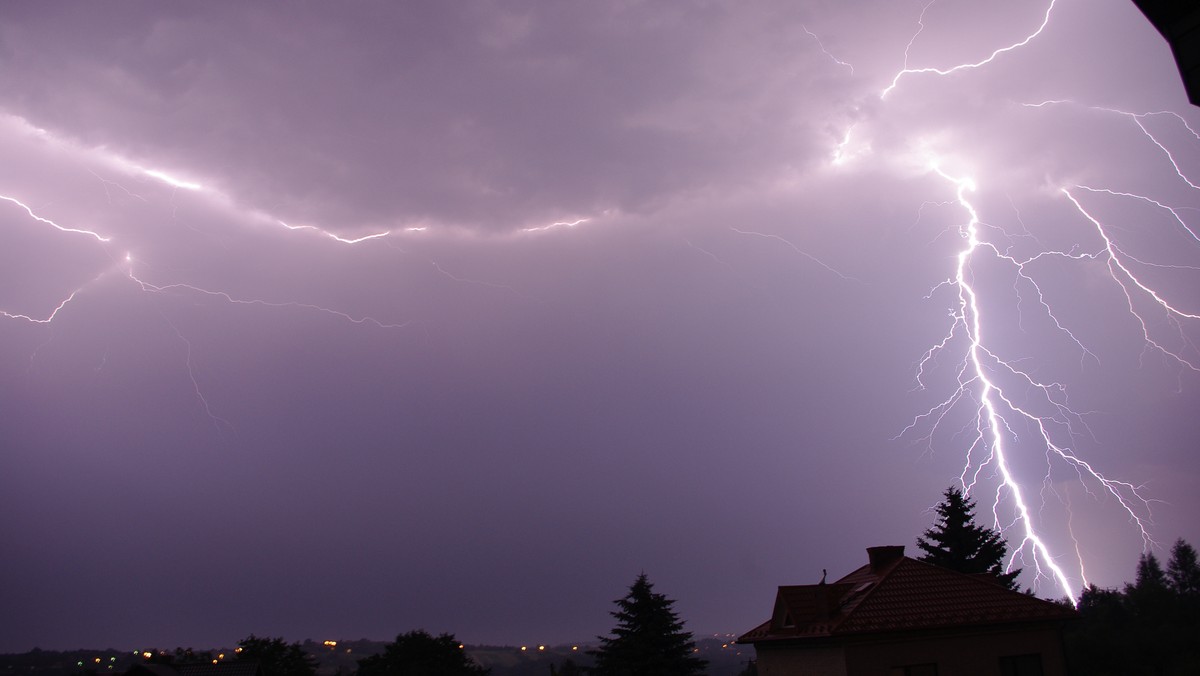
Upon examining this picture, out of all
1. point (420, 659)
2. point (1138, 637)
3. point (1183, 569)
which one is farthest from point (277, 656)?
point (1183, 569)

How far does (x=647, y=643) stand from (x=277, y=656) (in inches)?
1007

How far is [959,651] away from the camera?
16.2 metres

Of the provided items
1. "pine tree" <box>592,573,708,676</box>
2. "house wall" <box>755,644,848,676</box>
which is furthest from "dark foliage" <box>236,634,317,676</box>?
"house wall" <box>755,644,848,676</box>

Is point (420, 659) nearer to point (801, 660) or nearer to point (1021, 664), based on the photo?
point (801, 660)

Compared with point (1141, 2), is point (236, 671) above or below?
below

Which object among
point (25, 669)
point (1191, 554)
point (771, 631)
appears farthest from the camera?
point (25, 669)

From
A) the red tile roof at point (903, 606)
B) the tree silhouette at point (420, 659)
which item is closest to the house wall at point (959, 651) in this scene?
the red tile roof at point (903, 606)

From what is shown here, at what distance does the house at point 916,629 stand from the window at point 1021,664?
2 centimetres

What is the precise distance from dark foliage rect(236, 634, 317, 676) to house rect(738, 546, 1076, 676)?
3158 centimetres

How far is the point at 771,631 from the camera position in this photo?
18.6 meters

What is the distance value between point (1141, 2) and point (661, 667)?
82.7 ft

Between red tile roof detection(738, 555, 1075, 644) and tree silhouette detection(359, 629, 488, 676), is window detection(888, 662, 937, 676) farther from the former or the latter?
tree silhouette detection(359, 629, 488, 676)

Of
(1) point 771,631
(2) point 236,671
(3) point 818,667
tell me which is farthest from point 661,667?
(2) point 236,671

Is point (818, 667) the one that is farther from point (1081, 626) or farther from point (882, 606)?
point (1081, 626)
